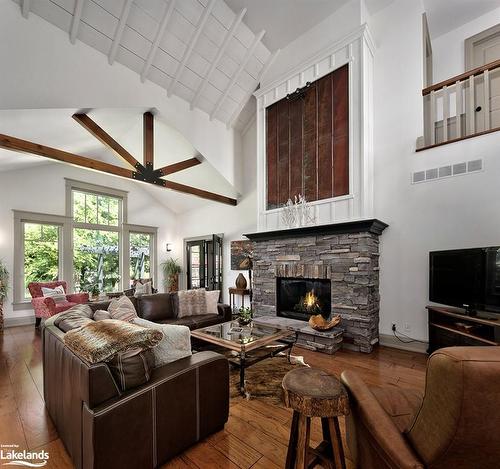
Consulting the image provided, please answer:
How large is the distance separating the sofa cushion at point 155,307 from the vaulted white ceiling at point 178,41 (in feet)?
12.3

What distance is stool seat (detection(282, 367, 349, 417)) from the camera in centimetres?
120

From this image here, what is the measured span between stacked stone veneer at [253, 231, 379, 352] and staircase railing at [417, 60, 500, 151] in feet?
5.55

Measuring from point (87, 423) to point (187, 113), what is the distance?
17.4 ft

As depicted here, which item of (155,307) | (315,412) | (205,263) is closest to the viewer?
(315,412)

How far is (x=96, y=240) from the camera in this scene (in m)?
7.24

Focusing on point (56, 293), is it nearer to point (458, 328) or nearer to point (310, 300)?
point (310, 300)

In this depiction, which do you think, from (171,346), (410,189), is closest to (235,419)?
(171,346)

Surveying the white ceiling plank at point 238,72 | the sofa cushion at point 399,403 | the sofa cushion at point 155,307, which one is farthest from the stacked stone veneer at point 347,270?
the white ceiling plank at point 238,72

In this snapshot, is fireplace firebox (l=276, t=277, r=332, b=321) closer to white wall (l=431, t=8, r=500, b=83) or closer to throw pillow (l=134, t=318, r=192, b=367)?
throw pillow (l=134, t=318, r=192, b=367)

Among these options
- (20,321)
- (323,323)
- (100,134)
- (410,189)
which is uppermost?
(100,134)

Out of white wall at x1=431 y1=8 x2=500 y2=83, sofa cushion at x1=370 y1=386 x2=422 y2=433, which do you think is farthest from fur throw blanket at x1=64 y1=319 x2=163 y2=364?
white wall at x1=431 y1=8 x2=500 y2=83

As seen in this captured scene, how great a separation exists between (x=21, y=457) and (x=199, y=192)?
4.98 m

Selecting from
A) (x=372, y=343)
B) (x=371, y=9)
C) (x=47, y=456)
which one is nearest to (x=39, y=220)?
(x=47, y=456)

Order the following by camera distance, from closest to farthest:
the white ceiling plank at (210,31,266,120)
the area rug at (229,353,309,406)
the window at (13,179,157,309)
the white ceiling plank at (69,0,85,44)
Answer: the area rug at (229,353,309,406) < the white ceiling plank at (69,0,85,44) < the white ceiling plank at (210,31,266,120) < the window at (13,179,157,309)
